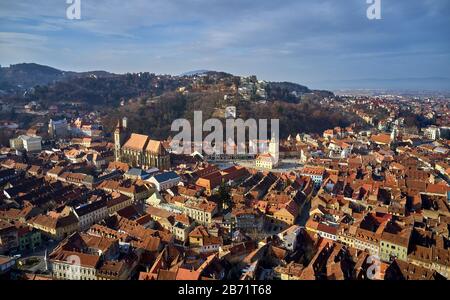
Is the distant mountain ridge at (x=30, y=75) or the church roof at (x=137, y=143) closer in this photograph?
the church roof at (x=137, y=143)

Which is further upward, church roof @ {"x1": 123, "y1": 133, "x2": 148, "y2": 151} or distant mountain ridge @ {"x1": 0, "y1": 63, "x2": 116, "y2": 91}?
distant mountain ridge @ {"x1": 0, "y1": 63, "x2": 116, "y2": 91}

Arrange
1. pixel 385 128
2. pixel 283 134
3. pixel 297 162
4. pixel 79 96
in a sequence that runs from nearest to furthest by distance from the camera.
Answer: pixel 297 162
pixel 283 134
pixel 385 128
pixel 79 96

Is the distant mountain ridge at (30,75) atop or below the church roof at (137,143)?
atop

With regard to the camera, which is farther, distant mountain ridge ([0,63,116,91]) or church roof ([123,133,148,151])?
distant mountain ridge ([0,63,116,91])

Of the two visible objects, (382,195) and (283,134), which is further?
(283,134)

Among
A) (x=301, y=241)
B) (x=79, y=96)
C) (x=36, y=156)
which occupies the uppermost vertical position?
(x=79, y=96)

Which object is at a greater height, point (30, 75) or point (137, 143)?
point (30, 75)

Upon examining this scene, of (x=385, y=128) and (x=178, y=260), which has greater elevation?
(x=385, y=128)

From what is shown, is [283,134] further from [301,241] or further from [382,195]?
[301,241]

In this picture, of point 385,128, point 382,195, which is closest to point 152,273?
point 382,195

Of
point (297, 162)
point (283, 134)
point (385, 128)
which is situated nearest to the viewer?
point (297, 162)

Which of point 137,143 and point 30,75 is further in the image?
point 30,75
